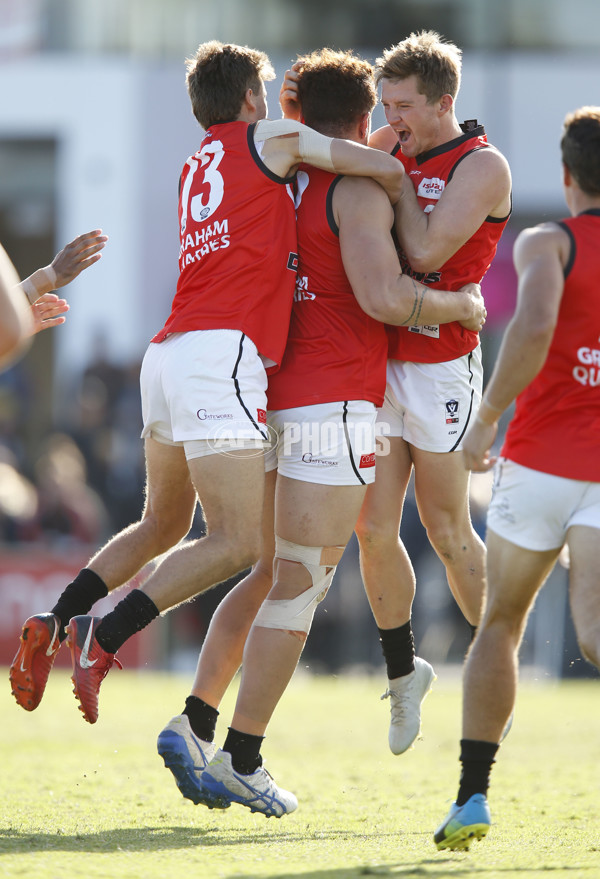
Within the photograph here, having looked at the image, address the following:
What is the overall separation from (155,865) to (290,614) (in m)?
1.24

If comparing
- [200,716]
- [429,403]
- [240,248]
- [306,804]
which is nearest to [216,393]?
[240,248]

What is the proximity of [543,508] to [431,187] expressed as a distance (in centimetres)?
171

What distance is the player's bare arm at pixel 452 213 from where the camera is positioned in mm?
4930

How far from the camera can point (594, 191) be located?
13.6 ft

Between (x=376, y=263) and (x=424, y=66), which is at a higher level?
(x=424, y=66)

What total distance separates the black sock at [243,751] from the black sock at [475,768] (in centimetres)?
99

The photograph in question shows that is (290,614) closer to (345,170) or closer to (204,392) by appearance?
(204,392)

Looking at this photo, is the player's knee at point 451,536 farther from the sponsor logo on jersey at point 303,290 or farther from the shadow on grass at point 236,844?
the shadow on grass at point 236,844

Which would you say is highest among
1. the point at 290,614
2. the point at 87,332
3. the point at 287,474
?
the point at 287,474

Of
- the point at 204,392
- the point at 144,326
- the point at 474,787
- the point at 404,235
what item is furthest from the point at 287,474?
the point at 144,326

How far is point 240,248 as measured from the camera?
497cm

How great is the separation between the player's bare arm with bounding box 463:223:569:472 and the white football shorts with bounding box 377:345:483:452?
4.08 ft

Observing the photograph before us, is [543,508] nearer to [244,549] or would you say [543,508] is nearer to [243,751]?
[244,549]

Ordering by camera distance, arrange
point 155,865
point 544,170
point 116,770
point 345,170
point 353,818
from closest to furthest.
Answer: point 155,865, point 345,170, point 353,818, point 116,770, point 544,170
